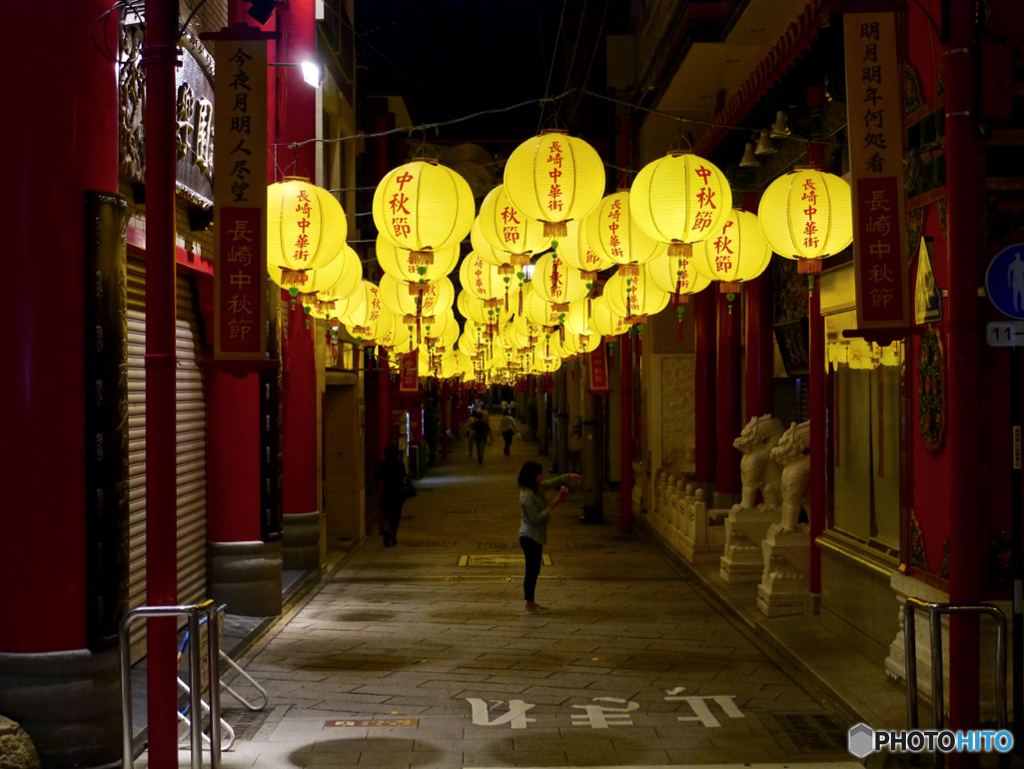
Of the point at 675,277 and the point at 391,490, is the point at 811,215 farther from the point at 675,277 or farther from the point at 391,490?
the point at 391,490

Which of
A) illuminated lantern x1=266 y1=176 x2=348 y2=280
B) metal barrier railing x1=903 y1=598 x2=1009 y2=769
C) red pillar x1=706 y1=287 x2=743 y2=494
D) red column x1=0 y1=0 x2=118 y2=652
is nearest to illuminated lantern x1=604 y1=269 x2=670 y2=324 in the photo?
illuminated lantern x1=266 y1=176 x2=348 y2=280

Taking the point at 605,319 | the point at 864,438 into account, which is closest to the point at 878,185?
the point at 864,438

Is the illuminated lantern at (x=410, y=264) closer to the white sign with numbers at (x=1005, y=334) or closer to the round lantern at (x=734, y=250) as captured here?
the round lantern at (x=734, y=250)

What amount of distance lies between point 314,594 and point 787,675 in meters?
7.25

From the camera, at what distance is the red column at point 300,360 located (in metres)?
13.9

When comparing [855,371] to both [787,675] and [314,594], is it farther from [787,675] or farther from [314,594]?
[314,594]

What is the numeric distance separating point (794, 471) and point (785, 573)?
1.27 meters

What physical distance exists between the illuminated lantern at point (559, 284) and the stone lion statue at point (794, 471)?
3.21m

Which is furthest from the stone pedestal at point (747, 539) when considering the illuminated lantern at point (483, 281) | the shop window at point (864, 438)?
the illuminated lantern at point (483, 281)

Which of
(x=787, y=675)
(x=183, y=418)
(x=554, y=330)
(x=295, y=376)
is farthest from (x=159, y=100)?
(x=554, y=330)

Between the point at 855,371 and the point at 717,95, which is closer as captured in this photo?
the point at 855,371

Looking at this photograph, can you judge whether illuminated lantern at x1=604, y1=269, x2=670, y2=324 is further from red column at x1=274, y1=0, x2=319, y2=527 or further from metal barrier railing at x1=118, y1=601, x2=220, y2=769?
metal barrier railing at x1=118, y1=601, x2=220, y2=769

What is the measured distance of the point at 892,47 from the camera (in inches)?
257

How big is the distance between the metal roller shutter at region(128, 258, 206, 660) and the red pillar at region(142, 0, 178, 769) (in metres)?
3.20
